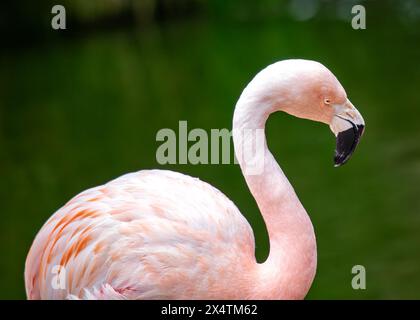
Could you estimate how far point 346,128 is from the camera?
3320mm

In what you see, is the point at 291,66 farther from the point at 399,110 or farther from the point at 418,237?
the point at 399,110

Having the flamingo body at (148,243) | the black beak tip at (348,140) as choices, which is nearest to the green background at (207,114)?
the flamingo body at (148,243)

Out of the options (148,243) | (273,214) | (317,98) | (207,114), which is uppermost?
(317,98)

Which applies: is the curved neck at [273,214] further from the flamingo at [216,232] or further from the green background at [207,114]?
the green background at [207,114]

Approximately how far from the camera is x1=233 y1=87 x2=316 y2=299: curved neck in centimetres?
329

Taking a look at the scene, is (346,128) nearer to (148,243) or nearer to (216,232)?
(216,232)

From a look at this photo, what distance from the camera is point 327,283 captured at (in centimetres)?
594

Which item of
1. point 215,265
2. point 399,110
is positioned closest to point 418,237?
point 215,265

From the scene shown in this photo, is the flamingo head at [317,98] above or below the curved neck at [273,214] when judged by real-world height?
above

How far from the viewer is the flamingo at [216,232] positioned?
10.8ft

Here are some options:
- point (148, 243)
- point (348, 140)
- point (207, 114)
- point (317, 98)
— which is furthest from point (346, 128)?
point (207, 114)

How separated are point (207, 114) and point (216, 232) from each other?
838 cm

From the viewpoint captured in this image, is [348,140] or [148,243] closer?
[348,140]

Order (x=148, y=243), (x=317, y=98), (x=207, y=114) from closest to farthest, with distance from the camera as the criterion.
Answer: (x=317, y=98) < (x=148, y=243) < (x=207, y=114)
